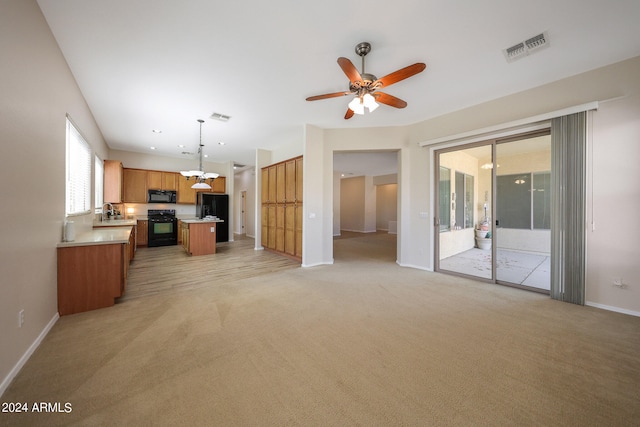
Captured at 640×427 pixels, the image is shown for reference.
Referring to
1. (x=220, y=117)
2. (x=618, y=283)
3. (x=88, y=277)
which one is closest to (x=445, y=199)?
(x=618, y=283)

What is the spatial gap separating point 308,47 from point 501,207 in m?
7.36

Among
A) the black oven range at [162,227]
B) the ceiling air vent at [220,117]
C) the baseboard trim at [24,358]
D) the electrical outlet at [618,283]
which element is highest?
the ceiling air vent at [220,117]

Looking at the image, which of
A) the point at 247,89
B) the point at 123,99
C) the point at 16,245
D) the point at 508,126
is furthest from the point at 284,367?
the point at 123,99

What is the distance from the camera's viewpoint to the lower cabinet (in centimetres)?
260

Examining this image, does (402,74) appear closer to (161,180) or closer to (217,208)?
(217,208)

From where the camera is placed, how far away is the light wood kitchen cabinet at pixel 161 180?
7316 mm

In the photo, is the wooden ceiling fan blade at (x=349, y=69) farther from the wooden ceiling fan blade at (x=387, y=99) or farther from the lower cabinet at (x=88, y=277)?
the lower cabinet at (x=88, y=277)

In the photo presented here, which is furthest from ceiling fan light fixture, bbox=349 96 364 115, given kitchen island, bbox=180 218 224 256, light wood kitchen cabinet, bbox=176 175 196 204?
light wood kitchen cabinet, bbox=176 175 196 204

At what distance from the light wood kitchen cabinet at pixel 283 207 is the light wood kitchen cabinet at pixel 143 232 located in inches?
139

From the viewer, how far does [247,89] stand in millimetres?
3449

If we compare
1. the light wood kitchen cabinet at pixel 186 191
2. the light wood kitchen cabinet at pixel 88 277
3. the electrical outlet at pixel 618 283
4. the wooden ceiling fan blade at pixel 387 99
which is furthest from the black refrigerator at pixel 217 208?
the electrical outlet at pixel 618 283

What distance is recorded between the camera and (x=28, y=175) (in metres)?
1.93

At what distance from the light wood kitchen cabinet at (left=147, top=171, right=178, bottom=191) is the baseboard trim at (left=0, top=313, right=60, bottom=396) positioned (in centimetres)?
584

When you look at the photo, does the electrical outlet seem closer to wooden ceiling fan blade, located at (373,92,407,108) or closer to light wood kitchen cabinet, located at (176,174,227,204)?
wooden ceiling fan blade, located at (373,92,407,108)
